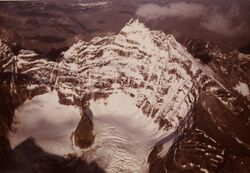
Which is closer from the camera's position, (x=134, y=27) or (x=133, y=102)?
(x=133, y=102)

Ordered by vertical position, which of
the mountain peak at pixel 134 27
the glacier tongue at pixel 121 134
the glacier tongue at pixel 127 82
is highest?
the mountain peak at pixel 134 27

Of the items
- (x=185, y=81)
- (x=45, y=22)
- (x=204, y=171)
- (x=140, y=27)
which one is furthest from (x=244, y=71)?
(x=45, y=22)

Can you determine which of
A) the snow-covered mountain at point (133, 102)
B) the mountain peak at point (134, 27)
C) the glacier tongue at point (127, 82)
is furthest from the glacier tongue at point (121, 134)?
the mountain peak at point (134, 27)

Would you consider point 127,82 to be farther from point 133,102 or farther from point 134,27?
point 134,27

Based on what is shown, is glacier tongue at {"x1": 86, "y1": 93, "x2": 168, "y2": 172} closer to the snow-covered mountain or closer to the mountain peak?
the snow-covered mountain

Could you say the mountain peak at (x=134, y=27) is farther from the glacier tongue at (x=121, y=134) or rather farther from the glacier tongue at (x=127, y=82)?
the glacier tongue at (x=121, y=134)

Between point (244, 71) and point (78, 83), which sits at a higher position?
point (244, 71)

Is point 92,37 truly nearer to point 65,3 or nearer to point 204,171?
point 204,171

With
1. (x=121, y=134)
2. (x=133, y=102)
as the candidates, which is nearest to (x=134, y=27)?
(x=133, y=102)
